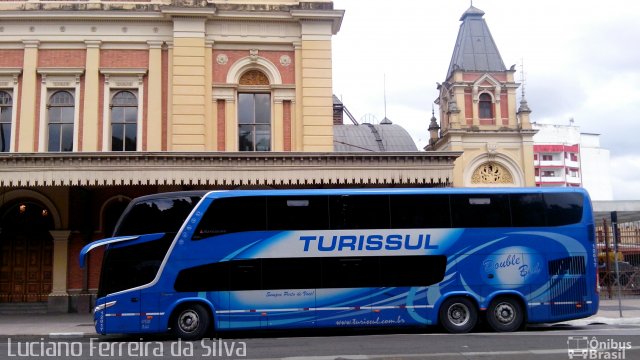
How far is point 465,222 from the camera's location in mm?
15109

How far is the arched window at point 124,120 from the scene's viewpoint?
23125 millimetres

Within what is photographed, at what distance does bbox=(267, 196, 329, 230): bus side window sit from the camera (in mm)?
14695

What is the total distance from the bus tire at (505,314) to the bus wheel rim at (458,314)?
0.56m

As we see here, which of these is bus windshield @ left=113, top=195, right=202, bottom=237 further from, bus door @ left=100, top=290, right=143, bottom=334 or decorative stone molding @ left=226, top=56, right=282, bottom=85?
decorative stone molding @ left=226, top=56, right=282, bottom=85

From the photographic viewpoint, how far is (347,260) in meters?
14.8

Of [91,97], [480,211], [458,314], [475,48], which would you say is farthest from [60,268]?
[475,48]

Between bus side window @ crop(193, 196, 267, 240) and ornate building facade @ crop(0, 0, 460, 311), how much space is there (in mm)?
6912

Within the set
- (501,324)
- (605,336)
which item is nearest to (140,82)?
(501,324)

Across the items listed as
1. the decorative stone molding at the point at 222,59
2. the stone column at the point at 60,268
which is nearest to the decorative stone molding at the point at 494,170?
the decorative stone molding at the point at 222,59

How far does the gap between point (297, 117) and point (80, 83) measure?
8.13 metres

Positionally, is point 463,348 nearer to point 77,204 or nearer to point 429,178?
point 429,178

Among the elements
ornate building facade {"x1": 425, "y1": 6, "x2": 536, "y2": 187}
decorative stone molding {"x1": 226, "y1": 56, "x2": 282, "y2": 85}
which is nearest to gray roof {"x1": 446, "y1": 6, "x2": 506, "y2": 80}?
ornate building facade {"x1": 425, "y1": 6, "x2": 536, "y2": 187}

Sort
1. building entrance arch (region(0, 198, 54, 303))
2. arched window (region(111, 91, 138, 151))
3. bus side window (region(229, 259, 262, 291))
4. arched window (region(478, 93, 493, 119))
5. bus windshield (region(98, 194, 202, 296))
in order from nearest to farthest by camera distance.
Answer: bus windshield (region(98, 194, 202, 296)) < bus side window (region(229, 259, 262, 291)) < building entrance arch (region(0, 198, 54, 303)) < arched window (region(111, 91, 138, 151)) < arched window (region(478, 93, 493, 119))

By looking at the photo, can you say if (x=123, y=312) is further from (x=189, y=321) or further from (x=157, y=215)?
(x=157, y=215)
